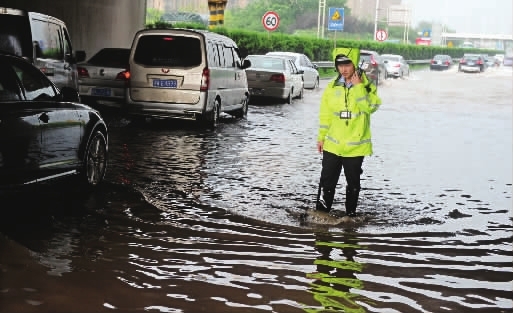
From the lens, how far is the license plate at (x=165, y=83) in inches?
587

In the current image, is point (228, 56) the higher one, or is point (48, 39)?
point (48, 39)

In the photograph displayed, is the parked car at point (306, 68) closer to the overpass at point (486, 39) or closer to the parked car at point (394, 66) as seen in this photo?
the parked car at point (394, 66)

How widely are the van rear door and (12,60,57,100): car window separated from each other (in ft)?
22.4

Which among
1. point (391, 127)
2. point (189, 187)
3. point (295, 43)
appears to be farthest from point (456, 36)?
point (189, 187)

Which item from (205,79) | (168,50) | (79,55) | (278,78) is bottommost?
(278,78)

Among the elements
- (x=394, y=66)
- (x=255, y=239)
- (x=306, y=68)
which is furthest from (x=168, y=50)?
(x=394, y=66)

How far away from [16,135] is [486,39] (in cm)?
16432

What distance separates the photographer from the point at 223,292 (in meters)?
5.16

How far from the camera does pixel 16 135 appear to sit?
6.73 m

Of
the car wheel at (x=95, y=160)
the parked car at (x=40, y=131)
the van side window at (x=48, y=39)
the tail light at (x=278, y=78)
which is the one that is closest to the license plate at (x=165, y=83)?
the van side window at (x=48, y=39)

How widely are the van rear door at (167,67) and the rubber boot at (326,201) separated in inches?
296

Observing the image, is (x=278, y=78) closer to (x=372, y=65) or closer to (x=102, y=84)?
(x=102, y=84)

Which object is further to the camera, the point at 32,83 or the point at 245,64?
the point at 245,64

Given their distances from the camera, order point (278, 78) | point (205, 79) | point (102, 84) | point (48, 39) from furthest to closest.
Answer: point (278, 78) → point (102, 84) → point (205, 79) → point (48, 39)
